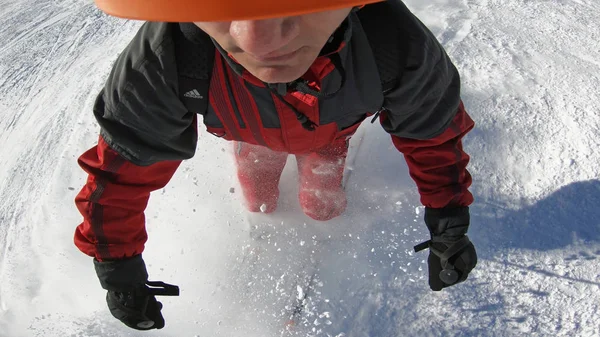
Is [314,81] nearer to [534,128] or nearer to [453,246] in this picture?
[453,246]

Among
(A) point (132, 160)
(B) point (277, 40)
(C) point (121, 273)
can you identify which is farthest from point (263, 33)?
(C) point (121, 273)

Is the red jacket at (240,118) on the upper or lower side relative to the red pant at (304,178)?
upper

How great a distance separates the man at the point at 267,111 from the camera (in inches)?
42.1

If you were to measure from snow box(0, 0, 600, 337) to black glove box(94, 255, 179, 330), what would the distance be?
0.60ft

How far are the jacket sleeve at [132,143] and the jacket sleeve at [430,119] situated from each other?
0.44 metres

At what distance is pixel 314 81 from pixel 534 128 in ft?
3.56

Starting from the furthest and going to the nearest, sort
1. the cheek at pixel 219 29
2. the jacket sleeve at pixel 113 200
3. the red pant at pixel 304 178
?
the red pant at pixel 304 178 < the jacket sleeve at pixel 113 200 < the cheek at pixel 219 29

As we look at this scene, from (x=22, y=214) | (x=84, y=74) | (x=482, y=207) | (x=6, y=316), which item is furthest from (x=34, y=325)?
(x=482, y=207)

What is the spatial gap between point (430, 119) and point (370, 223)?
2.00 feet

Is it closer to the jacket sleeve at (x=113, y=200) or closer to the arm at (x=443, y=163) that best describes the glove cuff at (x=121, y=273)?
the jacket sleeve at (x=113, y=200)

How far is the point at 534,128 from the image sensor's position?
6.12 ft

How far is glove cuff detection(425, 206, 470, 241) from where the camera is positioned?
139 centimetres

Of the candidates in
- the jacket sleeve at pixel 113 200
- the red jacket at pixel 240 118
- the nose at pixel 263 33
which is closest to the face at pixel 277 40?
the nose at pixel 263 33

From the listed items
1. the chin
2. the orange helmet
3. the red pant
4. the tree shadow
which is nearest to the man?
the chin
